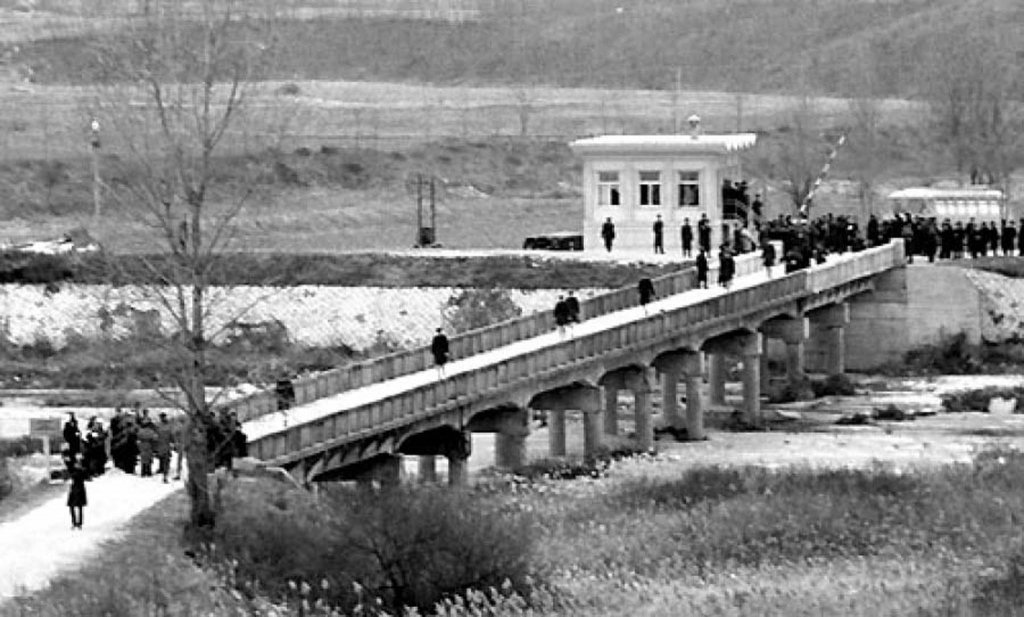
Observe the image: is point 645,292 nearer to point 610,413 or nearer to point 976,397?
point 610,413

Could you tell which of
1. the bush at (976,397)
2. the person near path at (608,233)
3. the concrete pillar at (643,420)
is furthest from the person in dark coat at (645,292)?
the person near path at (608,233)

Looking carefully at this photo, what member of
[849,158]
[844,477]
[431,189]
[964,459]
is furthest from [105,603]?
[849,158]

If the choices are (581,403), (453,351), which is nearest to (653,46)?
(581,403)

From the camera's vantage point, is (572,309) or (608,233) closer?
(572,309)

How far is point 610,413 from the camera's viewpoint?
63.9 meters

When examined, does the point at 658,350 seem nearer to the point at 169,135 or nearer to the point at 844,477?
the point at 844,477

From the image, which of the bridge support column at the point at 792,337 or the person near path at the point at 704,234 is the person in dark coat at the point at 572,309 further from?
the person near path at the point at 704,234

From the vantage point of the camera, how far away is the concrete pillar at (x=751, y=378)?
66750 millimetres

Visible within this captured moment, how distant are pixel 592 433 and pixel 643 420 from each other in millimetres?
2651

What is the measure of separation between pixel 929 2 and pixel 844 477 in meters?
124

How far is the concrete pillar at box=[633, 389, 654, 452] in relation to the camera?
60.5 meters

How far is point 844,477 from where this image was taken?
52031 mm

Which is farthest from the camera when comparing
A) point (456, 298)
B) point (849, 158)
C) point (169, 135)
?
point (849, 158)

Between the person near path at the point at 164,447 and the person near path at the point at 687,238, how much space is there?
3374 centimetres
